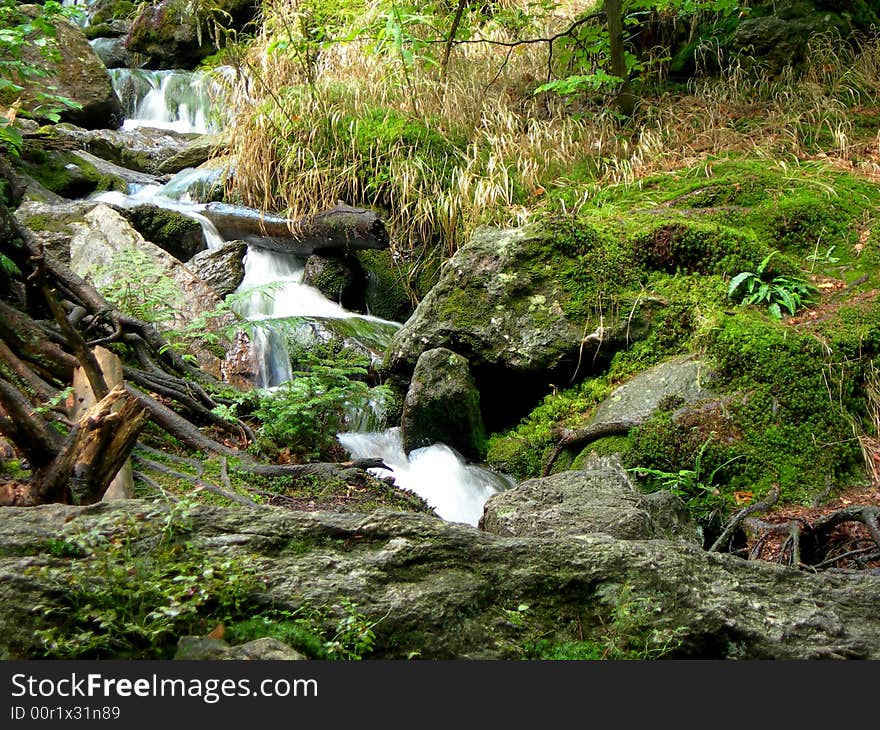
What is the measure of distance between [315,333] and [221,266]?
1.43 m

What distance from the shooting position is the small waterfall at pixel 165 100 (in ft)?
44.4

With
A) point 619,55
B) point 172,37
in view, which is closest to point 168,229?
point 619,55

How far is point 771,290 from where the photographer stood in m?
5.85

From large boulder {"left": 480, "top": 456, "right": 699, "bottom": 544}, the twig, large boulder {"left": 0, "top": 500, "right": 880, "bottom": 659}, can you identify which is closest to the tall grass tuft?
the twig

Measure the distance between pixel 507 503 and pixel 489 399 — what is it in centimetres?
262

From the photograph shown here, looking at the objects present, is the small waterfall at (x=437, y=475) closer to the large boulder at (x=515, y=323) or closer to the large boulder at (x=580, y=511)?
the large boulder at (x=515, y=323)

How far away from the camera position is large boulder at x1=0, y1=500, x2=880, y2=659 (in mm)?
2207

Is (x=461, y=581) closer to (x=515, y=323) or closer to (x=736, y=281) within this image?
(x=515, y=323)

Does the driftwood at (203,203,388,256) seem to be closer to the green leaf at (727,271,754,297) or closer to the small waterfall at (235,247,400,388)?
the small waterfall at (235,247,400,388)

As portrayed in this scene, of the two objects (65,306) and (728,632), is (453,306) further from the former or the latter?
(728,632)

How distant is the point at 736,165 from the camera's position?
7414 millimetres

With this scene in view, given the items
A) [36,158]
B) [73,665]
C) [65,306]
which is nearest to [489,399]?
[65,306]

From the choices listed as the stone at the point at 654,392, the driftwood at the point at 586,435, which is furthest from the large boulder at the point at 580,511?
the stone at the point at 654,392

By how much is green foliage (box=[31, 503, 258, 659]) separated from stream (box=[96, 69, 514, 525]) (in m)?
3.12
